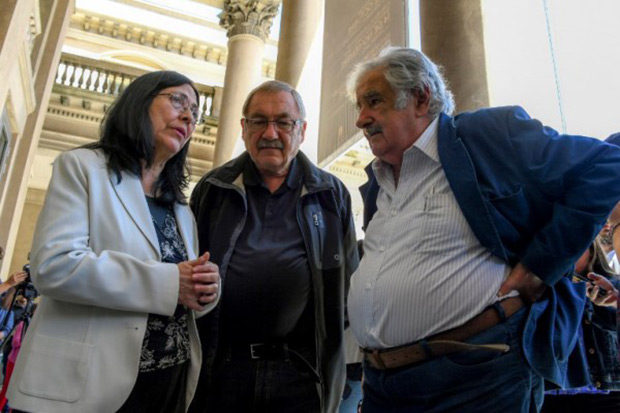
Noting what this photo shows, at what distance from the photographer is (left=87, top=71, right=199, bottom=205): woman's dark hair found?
1.52 metres

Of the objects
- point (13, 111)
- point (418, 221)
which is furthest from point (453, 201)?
point (13, 111)

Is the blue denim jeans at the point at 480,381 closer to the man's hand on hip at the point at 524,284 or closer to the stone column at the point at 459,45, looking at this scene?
the man's hand on hip at the point at 524,284

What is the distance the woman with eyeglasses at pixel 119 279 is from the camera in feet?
3.92

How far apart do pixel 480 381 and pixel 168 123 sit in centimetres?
124

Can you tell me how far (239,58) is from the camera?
965cm

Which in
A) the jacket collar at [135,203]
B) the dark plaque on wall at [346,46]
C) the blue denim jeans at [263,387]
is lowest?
the blue denim jeans at [263,387]

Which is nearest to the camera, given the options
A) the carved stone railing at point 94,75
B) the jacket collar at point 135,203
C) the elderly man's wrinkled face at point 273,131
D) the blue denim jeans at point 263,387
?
the jacket collar at point 135,203

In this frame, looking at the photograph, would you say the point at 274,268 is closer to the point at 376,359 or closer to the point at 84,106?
the point at 376,359

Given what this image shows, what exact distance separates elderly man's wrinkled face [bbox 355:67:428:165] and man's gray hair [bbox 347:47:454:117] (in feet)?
0.07

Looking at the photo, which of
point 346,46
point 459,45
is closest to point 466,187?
point 459,45

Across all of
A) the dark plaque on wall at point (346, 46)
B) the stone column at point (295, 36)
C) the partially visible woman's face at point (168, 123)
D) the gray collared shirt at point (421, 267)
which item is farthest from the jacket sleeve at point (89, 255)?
the stone column at point (295, 36)

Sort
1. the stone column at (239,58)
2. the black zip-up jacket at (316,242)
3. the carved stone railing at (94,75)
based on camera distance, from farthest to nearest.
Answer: the carved stone railing at (94,75) < the stone column at (239,58) < the black zip-up jacket at (316,242)

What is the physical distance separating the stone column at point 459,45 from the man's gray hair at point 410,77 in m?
1.23

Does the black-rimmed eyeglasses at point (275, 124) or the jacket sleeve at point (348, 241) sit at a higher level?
the black-rimmed eyeglasses at point (275, 124)
